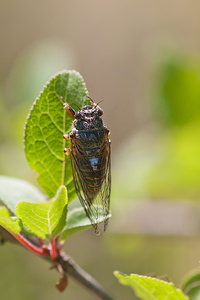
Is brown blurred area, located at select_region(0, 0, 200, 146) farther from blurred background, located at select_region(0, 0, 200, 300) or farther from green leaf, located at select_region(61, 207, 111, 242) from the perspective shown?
green leaf, located at select_region(61, 207, 111, 242)

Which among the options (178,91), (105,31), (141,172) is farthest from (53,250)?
(105,31)

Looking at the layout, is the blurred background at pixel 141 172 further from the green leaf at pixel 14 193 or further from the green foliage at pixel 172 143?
the green leaf at pixel 14 193

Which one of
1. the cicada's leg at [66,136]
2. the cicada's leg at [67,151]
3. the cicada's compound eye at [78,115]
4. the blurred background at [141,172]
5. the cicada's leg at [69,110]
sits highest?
the cicada's leg at [69,110]

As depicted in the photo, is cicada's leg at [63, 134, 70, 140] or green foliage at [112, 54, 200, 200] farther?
green foliage at [112, 54, 200, 200]

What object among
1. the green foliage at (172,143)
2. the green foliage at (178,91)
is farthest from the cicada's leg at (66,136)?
the green foliage at (178,91)

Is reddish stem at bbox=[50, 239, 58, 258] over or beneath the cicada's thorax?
beneath

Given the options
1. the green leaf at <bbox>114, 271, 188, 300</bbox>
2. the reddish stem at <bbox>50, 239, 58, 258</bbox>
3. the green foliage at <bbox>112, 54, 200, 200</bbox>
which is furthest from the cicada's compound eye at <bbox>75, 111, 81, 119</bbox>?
the green foliage at <bbox>112, 54, 200, 200</bbox>

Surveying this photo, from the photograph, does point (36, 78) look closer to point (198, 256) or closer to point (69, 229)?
point (69, 229)

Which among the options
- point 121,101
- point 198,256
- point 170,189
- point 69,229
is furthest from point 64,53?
point 198,256

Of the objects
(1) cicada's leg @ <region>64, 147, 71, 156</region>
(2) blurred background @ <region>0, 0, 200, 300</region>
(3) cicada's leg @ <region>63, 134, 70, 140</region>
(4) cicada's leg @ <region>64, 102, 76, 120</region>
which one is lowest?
(2) blurred background @ <region>0, 0, 200, 300</region>
